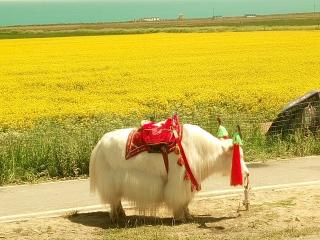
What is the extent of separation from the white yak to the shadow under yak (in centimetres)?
12

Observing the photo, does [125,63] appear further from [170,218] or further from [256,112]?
[170,218]

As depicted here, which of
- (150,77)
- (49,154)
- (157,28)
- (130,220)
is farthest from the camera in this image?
(157,28)

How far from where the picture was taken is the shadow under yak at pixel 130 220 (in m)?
9.41

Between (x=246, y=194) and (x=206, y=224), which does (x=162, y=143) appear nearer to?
(x=206, y=224)

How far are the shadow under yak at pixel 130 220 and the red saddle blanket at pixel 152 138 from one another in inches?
34.9

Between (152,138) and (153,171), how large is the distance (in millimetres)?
429

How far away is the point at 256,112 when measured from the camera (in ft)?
69.3

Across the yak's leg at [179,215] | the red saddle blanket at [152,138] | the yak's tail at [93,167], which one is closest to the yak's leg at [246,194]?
the yak's leg at [179,215]

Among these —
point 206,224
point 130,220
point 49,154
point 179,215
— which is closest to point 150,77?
point 49,154

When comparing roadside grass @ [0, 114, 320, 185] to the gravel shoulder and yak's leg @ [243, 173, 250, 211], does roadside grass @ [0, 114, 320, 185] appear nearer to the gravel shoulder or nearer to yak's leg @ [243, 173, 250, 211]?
the gravel shoulder

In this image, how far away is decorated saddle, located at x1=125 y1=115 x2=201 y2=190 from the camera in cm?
938

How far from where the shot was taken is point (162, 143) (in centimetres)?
939

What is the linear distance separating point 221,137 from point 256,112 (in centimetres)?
1130

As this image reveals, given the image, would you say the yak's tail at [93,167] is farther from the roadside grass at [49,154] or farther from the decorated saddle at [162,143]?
the roadside grass at [49,154]
